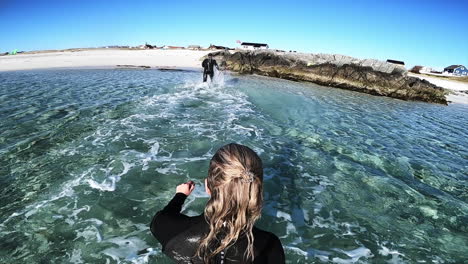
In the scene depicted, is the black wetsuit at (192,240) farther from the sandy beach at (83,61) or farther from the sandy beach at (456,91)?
the sandy beach at (83,61)

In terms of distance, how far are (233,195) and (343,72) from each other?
32.2 meters

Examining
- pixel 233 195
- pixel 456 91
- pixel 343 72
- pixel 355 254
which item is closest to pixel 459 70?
pixel 456 91

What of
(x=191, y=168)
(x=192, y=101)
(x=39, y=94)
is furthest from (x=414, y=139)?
(x=39, y=94)

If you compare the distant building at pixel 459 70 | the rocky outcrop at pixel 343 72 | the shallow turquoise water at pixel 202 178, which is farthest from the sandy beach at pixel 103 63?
the distant building at pixel 459 70

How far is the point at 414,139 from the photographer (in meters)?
11.7

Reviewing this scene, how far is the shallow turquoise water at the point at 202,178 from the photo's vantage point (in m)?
4.56

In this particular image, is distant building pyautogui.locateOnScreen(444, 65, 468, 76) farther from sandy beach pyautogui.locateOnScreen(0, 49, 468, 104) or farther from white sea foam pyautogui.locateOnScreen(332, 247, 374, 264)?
white sea foam pyautogui.locateOnScreen(332, 247, 374, 264)

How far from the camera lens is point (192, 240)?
2.26 metres

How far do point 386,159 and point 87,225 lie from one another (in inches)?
338

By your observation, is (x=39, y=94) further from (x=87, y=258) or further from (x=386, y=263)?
(x=386, y=263)

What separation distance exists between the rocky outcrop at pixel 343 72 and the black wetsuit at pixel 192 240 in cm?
3059

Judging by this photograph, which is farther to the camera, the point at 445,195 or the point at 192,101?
the point at 192,101

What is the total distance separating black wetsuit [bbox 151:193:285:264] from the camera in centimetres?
213

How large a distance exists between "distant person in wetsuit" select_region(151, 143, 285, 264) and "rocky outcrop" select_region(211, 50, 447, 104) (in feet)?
101
